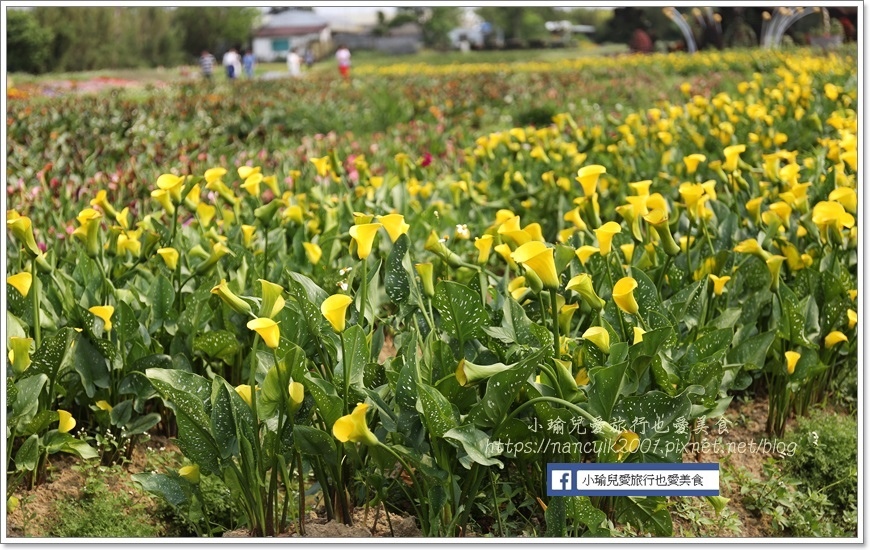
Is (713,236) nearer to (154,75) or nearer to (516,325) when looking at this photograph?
(516,325)

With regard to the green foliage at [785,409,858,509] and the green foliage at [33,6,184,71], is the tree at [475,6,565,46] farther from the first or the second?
the green foliage at [785,409,858,509]

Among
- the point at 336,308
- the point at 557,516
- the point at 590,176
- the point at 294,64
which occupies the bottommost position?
the point at 557,516

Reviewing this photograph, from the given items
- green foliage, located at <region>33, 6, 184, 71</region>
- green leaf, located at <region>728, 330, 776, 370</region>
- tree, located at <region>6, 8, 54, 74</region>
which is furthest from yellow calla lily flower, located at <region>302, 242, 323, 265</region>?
green foliage, located at <region>33, 6, 184, 71</region>

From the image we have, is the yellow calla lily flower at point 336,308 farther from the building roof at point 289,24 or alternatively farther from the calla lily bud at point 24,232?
the building roof at point 289,24

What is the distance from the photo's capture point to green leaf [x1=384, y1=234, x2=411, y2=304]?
7.20 feet

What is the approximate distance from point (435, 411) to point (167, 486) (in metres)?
0.67

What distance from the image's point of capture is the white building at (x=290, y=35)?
7727 millimetres

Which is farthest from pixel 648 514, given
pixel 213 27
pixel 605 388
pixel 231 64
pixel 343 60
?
pixel 343 60

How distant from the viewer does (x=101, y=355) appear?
2.47 meters

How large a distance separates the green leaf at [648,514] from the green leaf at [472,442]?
39 centimetres

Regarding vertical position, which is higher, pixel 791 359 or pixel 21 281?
pixel 21 281

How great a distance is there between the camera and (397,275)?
221 cm

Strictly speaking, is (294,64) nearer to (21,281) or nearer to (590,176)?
(590,176)
